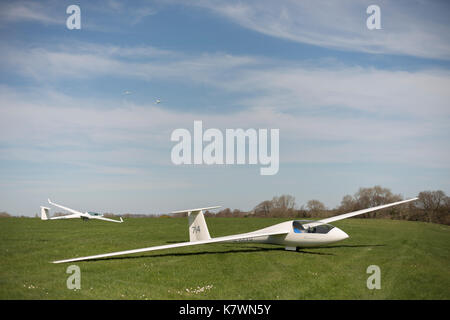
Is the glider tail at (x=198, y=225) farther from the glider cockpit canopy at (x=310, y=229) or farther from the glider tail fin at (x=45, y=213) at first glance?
the glider tail fin at (x=45, y=213)

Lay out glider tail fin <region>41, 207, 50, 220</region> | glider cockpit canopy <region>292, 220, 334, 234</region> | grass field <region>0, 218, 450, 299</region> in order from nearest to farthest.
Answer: grass field <region>0, 218, 450, 299</region> → glider cockpit canopy <region>292, 220, 334, 234</region> → glider tail fin <region>41, 207, 50, 220</region>

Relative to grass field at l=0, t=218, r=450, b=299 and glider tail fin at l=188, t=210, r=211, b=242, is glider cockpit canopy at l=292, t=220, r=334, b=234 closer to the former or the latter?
grass field at l=0, t=218, r=450, b=299

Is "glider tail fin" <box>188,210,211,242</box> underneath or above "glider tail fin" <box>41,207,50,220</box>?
above

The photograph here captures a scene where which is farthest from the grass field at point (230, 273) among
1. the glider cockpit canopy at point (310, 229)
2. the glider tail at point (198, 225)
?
the glider cockpit canopy at point (310, 229)

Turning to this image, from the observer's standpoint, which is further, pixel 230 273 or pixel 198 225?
pixel 198 225

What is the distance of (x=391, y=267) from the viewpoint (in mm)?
16016

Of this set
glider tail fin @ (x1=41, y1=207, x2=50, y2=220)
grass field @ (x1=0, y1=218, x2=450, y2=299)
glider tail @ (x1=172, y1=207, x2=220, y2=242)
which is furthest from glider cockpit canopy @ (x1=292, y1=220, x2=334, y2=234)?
Result: glider tail fin @ (x1=41, y1=207, x2=50, y2=220)

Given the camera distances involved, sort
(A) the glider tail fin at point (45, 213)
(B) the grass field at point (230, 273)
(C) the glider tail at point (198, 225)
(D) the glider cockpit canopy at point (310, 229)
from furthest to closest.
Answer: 1. (A) the glider tail fin at point (45, 213)
2. (C) the glider tail at point (198, 225)
3. (D) the glider cockpit canopy at point (310, 229)
4. (B) the grass field at point (230, 273)

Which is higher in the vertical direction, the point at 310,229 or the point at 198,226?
the point at 310,229

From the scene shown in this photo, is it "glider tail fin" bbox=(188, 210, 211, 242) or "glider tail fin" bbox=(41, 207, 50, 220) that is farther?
"glider tail fin" bbox=(41, 207, 50, 220)

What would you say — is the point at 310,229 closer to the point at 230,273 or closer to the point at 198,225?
the point at 230,273

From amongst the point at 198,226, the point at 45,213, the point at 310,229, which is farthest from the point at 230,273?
the point at 45,213

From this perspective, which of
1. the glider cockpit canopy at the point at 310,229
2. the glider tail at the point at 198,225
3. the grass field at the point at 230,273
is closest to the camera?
the grass field at the point at 230,273
